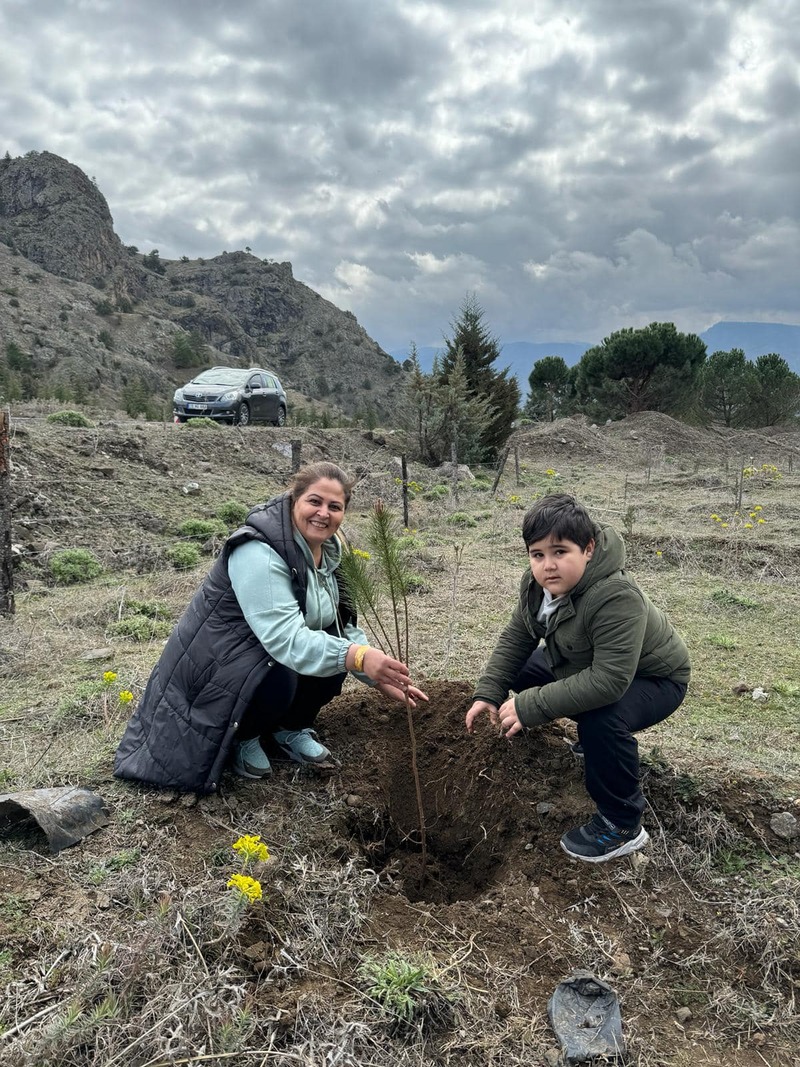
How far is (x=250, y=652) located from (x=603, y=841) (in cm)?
139

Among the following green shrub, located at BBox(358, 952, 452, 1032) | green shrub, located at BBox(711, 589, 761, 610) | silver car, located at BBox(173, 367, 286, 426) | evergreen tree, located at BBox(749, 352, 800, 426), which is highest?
evergreen tree, located at BBox(749, 352, 800, 426)

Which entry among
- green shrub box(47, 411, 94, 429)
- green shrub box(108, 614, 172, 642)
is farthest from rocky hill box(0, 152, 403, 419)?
green shrub box(108, 614, 172, 642)

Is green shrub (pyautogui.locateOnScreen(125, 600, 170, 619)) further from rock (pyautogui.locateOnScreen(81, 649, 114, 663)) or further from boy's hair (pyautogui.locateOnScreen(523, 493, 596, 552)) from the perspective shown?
boy's hair (pyautogui.locateOnScreen(523, 493, 596, 552))

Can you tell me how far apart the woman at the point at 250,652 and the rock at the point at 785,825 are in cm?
141

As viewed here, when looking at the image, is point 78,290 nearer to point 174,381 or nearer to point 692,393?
point 174,381

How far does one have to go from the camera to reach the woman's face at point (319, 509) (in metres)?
2.42

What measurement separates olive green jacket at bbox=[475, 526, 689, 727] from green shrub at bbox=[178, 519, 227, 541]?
6432mm

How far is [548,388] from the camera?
34.6m

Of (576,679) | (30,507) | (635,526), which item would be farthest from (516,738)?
(635,526)

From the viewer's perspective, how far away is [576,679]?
2152mm

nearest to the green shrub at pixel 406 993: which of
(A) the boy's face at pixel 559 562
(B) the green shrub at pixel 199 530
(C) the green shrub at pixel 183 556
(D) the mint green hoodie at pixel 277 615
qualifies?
(D) the mint green hoodie at pixel 277 615

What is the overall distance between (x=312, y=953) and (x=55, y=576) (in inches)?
221

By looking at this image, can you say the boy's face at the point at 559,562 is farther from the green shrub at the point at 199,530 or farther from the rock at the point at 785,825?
the green shrub at the point at 199,530

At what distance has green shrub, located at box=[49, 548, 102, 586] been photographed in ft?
21.1
